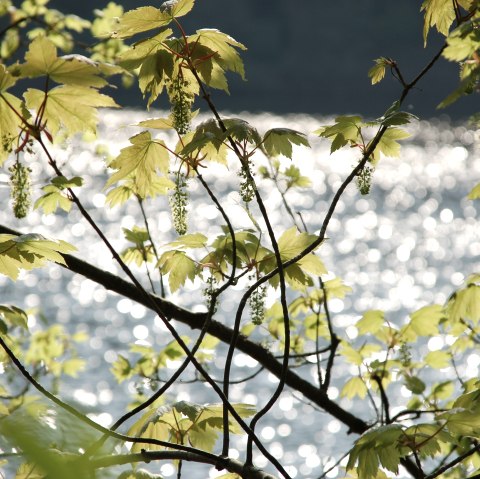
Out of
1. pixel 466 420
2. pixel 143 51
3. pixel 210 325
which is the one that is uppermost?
pixel 143 51

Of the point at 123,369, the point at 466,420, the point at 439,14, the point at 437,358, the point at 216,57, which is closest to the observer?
the point at 466,420

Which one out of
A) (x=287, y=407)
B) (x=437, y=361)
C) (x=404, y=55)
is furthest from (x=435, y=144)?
(x=437, y=361)

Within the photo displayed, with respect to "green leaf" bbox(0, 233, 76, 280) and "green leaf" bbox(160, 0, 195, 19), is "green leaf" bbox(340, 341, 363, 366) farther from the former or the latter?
"green leaf" bbox(160, 0, 195, 19)

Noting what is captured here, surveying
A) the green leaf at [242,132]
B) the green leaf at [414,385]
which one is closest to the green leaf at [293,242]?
the green leaf at [242,132]

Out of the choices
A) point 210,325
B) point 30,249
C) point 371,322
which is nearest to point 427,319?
point 371,322

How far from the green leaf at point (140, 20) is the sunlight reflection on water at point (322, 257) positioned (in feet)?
24.3

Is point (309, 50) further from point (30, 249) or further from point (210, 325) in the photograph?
point (30, 249)

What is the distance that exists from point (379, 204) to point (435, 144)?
24082 mm

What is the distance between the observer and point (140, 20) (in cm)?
195

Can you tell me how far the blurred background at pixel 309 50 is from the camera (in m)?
81.2

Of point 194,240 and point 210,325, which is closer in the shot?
point 194,240

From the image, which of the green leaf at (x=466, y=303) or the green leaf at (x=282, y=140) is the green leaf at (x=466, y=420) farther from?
the green leaf at (x=466, y=303)

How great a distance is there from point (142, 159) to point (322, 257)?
29.6 m

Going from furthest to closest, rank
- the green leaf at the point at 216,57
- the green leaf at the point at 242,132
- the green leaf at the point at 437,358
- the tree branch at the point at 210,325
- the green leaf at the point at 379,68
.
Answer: the green leaf at the point at 437,358 < the tree branch at the point at 210,325 < the green leaf at the point at 379,68 < the green leaf at the point at 216,57 < the green leaf at the point at 242,132
